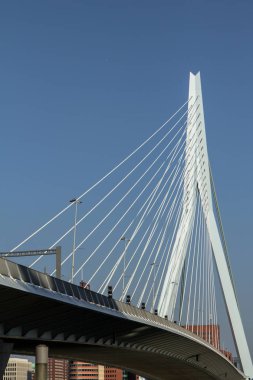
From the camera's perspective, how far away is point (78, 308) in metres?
33.1

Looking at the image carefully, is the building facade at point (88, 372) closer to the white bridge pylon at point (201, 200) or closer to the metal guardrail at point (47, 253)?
the white bridge pylon at point (201, 200)

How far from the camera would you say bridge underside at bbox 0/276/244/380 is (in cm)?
2950

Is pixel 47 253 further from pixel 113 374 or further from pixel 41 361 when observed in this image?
pixel 113 374

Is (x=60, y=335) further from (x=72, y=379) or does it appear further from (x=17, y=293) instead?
(x=72, y=379)

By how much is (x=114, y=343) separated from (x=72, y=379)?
526 ft

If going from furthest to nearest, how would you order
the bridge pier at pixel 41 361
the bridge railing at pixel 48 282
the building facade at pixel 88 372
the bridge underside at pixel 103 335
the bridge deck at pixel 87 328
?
the building facade at pixel 88 372 < the bridge pier at pixel 41 361 < the bridge underside at pixel 103 335 < the bridge deck at pixel 87 328 < the bridge railing at pixel 48 282

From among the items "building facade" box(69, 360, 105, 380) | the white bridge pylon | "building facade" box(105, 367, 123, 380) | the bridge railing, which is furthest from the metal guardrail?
"building facade" box(105, 367, 123, 380)

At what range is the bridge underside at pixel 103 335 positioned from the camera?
29500mm

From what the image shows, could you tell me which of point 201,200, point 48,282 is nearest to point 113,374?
point 201,200

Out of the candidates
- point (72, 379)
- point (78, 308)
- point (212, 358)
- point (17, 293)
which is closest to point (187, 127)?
point (212, 358)

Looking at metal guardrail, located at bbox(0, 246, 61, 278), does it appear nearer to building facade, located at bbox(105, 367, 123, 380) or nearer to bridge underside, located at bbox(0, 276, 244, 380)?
bridge underside, located at bbox(0, 276, 244, 380)

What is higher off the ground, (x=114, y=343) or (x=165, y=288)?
(x=165, y=288)

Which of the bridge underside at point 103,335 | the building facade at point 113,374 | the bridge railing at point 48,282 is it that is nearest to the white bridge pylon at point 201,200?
the bridge underside at point 103,335

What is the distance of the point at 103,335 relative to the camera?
140 ft
